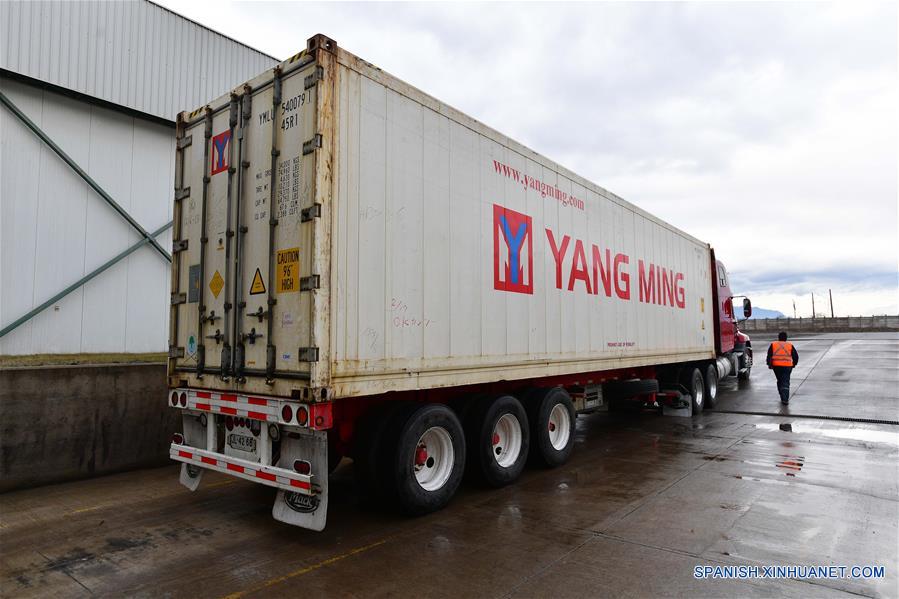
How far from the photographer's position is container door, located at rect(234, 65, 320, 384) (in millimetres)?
4406

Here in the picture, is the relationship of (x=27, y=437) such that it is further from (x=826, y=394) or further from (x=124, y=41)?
(x=826, y=394)

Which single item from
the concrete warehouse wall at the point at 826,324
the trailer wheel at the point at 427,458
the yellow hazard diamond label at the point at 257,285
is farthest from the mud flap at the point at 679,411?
the concrete warehouse wall at the point at 826,324

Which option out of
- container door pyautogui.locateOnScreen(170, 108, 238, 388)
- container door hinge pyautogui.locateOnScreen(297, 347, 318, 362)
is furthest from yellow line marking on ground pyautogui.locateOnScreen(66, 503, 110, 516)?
container door hinge pyautogui.locateOnScreen(297, 347, 318, 362)

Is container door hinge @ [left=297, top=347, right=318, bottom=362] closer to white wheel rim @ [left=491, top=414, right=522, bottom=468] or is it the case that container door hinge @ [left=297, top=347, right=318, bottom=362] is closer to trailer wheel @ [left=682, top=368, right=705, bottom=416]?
white wheel rim @ [left=491, top=414, right=522, bottom=468]

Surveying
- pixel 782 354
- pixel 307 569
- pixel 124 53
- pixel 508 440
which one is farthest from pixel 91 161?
pixel 782 354

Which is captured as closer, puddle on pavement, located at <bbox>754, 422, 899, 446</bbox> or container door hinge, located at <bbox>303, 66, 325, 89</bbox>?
container door hinge, located at <bbox>303, 66, 325, 89</bbox>

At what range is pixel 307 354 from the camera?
4250 mm

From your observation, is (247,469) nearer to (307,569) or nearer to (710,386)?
(307,569)

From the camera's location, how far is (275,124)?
4.80m

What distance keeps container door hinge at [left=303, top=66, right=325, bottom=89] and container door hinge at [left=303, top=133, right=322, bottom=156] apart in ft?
1.55

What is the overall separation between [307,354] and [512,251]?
3049mm

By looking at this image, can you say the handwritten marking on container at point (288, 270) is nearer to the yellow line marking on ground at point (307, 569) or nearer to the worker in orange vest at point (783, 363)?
the yellow line marking on ground at point (307, 569)

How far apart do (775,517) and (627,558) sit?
1949mm

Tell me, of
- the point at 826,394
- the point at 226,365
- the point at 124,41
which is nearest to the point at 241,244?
the point at 226,365
